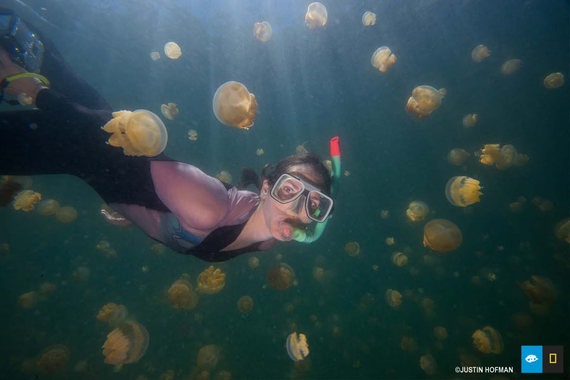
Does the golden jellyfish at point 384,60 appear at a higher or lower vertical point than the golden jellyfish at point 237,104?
higher

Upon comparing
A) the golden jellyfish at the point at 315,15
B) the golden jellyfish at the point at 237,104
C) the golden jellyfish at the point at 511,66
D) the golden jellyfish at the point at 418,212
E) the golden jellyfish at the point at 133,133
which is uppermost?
the golden jellyfish at the point at 315,15

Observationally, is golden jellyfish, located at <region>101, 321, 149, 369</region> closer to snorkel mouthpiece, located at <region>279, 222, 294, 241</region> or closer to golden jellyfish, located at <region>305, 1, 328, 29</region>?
snorkel mouthpiece, located at <region>279, 222, 294, 241</region>

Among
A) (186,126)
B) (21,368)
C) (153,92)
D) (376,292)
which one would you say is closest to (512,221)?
(376,292)

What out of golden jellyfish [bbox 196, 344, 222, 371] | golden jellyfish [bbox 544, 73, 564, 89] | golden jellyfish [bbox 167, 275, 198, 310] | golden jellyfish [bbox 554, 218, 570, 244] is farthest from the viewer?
golden jellyfish [bbox 544, 73, 564, 89]

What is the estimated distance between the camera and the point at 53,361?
6.91 metres

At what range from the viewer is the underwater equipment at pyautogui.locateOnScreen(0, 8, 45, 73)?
3536mm

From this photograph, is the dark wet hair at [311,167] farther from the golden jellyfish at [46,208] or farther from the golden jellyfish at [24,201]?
the golden jellyfish at [46,208]

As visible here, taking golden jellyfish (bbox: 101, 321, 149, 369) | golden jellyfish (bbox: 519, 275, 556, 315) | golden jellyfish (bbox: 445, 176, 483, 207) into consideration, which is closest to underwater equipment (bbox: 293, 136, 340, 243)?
golden jellyfish (bbox: 101, 321, 149, 369)

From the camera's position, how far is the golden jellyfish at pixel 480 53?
11633 millimetres

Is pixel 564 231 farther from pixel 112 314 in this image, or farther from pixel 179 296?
pixel 112 314

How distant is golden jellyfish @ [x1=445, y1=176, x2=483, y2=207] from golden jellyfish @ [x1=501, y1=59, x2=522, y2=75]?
31.7 ft

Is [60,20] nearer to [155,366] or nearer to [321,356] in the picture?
[155,366]

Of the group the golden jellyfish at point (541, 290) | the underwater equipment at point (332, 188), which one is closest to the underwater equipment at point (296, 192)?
the underwater equipment at point (332, 188)

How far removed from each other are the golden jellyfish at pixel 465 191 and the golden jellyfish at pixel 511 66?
31.7ft
